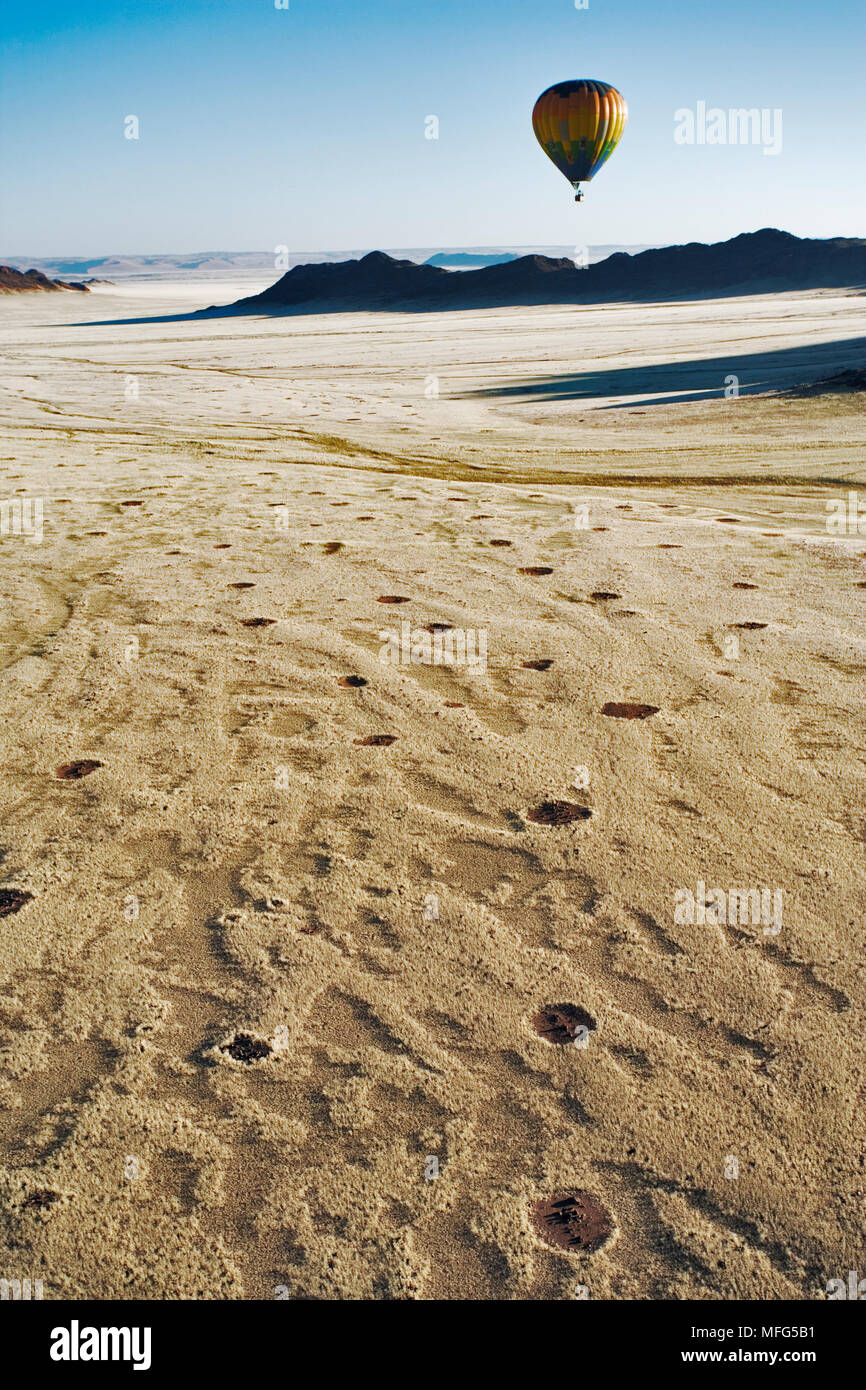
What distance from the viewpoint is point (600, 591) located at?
18.6 ft

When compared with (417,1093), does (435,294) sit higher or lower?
higher

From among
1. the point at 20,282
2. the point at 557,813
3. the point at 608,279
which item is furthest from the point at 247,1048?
the point at 20,282

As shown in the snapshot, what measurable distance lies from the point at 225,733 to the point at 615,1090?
217cm

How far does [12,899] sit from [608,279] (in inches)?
3121

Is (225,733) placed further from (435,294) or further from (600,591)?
(435,294)

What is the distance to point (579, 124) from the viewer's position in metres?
40.2

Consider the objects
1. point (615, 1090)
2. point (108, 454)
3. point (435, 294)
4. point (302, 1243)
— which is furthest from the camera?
point (435, 294)

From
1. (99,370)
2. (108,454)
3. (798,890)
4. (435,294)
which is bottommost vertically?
(798,890)

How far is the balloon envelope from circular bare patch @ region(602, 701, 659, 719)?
42.4m

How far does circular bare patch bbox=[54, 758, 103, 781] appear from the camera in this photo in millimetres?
3537

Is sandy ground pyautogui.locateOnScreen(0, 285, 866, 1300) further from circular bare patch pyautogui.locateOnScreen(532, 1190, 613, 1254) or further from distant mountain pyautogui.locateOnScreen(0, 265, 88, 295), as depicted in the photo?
distant mountain pyautogui.locateOnScreen(0, 265, 88, 295)

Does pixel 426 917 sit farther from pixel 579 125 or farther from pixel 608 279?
pixel 608 279

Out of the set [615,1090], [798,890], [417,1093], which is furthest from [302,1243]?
[798,890]

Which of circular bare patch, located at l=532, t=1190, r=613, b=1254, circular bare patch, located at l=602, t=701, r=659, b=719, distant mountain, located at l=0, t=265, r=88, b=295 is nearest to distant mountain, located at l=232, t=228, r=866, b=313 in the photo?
distant mountain, located at l=0, t=265, r=88, b=295
